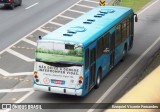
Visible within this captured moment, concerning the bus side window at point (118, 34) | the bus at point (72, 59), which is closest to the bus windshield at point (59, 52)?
the bus at point (72, 59)

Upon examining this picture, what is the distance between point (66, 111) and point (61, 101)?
1.24m

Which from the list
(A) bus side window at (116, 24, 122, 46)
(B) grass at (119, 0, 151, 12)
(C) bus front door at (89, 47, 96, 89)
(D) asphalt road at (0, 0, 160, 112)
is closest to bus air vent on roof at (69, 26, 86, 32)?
(C) bus front door at (89, 47, 96, 89)

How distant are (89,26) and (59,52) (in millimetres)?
3146

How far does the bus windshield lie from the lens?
47.8 ft

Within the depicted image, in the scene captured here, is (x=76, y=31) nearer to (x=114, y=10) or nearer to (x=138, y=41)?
(x=114, y=10)

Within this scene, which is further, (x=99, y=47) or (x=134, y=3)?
(x=134, y=3)

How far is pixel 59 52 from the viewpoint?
14.7 meters

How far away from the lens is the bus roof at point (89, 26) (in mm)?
15125

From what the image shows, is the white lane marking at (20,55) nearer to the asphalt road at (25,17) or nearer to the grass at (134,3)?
Answer: the asphalt road at (25,17)

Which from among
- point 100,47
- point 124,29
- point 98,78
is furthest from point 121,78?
point 124,29

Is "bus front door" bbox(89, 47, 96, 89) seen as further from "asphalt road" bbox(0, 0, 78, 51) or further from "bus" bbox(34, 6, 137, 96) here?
"asphalt road" bbox(0, 0, 78, 51)

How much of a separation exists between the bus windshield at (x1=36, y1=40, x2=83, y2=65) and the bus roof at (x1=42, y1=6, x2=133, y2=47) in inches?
8.7

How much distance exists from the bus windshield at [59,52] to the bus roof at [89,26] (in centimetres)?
22

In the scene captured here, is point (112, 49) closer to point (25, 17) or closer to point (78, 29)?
point (78, 29)
